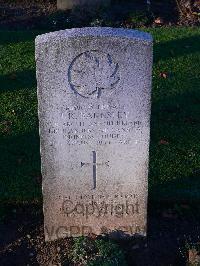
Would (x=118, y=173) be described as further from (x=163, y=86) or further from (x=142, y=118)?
(x=163, y=86)

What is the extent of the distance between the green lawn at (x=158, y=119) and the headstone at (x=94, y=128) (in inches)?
30.2

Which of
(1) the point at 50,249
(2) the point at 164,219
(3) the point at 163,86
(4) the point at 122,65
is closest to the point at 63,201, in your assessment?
(1) the point at 50,249

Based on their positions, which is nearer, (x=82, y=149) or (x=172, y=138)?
(x=82, y=149)

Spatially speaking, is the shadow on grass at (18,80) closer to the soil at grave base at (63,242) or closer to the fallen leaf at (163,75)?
the fallen leaf at (163,75)

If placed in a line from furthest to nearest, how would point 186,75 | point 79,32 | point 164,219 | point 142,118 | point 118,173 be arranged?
point 186,75 → point 164,219 → point 118,173 → point 142,118 → point 79,32

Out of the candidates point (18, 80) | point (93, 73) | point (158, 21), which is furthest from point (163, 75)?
point (93, 73)

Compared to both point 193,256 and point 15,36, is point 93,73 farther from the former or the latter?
point 15,36

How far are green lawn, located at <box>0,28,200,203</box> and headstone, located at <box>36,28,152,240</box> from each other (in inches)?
30.2

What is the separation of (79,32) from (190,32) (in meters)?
Answer: 5.52

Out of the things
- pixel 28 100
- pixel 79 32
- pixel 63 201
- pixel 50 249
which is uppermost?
pixel 79 32

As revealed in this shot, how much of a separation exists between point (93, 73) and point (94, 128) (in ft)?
1.67

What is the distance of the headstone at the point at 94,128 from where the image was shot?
166 inches

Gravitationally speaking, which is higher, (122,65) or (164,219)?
(122,65)

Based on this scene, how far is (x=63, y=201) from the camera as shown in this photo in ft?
16.4
